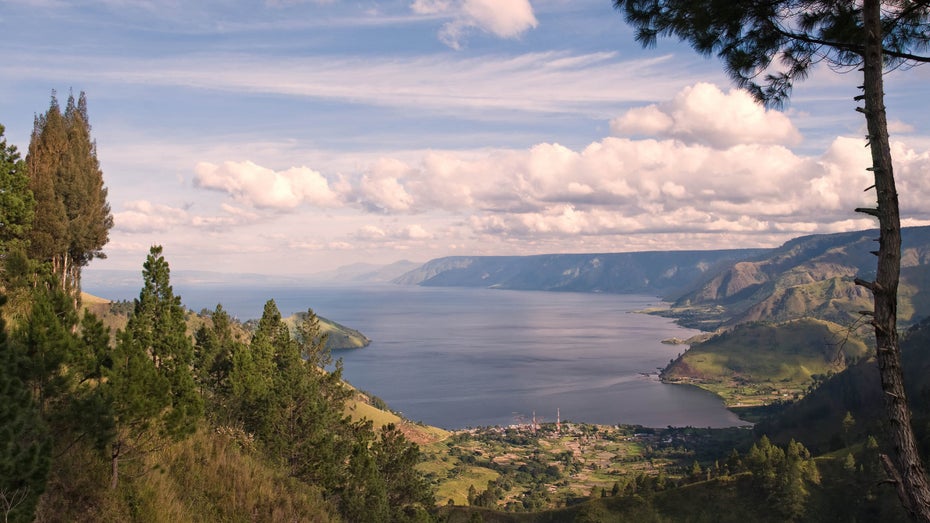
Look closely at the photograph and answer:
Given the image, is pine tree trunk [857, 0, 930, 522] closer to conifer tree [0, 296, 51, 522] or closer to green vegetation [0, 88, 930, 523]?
green vegetation [0, 88, 930, 523]

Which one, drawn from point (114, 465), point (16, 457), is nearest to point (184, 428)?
point (114, 465)

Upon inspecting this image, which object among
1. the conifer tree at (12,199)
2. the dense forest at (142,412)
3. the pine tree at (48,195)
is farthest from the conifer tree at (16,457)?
the pine tree at (48,195)

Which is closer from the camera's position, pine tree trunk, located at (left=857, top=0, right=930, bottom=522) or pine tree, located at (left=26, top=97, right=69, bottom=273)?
pine tree trunk, located at (left=857, top=0, right=930, bottom=522)

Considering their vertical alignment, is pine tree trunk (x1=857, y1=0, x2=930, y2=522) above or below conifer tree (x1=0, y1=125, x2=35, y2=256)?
below

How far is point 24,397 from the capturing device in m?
12.0

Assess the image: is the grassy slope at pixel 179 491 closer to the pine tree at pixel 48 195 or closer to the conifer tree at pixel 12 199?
the conifer tree at pixel 12 199

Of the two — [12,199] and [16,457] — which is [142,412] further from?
[12,199]

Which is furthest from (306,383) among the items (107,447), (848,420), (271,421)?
(848,420)

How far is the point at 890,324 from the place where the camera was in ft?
34.3

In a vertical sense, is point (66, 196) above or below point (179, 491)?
above

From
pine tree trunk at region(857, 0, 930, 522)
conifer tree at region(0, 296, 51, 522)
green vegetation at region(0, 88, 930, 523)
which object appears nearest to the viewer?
pine tree trunk at region(857, 0, 930, 522)

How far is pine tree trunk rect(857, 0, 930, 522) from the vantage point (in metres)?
10.2

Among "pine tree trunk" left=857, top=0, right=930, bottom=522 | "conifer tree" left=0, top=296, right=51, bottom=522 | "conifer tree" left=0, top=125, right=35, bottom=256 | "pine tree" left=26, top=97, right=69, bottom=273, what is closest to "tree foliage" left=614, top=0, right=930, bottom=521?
"pine tree trunk" left=857, top=0, right=930, bottom=522

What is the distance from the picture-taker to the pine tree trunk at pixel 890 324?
10203 millimetres
